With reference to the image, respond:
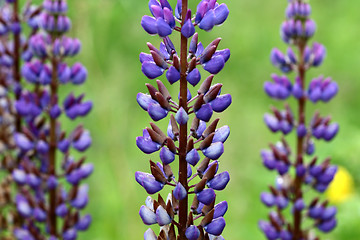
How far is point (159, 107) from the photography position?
2.47 m

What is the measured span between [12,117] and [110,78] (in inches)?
65.2

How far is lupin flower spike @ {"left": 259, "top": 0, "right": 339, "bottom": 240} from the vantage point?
377 cm

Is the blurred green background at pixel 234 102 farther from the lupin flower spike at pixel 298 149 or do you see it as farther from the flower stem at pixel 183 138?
the flower stem at pixel 183 138

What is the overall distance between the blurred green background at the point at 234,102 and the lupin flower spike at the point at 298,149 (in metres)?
0.86

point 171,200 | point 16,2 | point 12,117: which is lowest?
point 171,200

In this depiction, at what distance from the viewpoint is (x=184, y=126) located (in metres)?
2.45

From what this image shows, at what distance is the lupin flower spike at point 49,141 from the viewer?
3732mm

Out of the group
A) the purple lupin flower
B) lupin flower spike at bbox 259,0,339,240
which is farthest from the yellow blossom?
the purple lupin flower

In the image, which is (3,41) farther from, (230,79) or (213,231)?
(230,79)

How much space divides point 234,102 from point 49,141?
3401 mm

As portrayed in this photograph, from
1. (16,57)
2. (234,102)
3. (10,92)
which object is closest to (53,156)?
(10,92)

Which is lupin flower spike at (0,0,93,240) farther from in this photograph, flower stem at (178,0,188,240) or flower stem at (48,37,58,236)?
flower stem at (178,0,188,240)

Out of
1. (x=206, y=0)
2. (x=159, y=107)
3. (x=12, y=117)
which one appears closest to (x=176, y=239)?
(x=159, y=107)

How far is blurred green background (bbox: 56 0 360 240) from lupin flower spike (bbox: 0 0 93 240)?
3.33 feet
